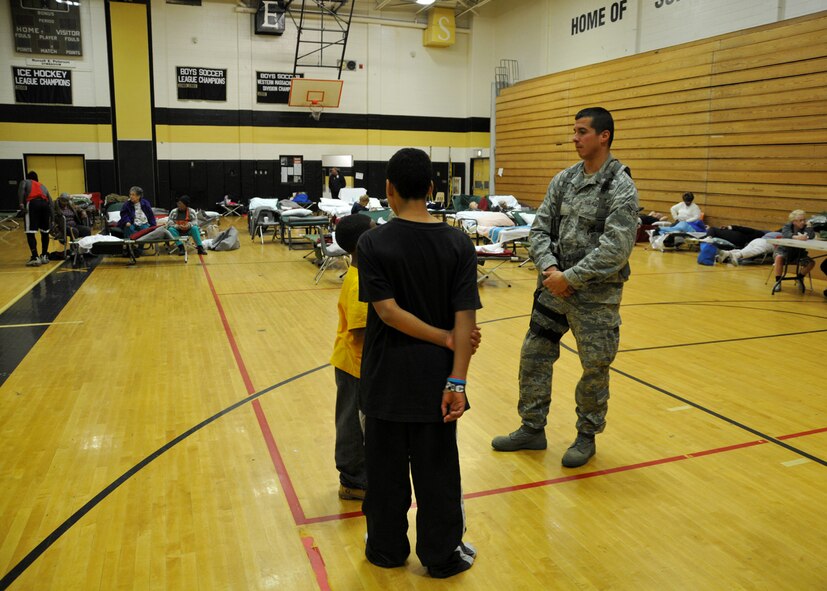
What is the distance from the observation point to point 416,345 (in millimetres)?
2314

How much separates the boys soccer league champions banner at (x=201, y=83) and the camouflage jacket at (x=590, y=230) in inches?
795

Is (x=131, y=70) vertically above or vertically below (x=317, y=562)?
above

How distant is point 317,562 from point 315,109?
837 inches

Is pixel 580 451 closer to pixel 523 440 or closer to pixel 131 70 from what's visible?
pixel 523 440

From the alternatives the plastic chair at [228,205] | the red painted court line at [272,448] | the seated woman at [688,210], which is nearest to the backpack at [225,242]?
the red painted court line at [272,448]

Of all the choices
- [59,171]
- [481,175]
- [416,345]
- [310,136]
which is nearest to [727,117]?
[481,175]

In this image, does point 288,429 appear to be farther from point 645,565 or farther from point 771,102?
point 771,102

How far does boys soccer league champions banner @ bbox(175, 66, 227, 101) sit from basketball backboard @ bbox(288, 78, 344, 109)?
2.26 meters

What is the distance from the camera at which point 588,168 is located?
343cm

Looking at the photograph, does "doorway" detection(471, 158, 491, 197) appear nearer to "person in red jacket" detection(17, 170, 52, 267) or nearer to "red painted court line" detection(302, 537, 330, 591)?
"person in red jacket" detection(17, 170, 52, 267)

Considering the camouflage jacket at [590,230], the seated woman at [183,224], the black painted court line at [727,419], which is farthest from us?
the seated woman at [183,224]

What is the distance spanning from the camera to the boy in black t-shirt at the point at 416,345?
2260 mm

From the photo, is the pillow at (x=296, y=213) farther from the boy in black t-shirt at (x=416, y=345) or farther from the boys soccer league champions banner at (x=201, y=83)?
the boy in black t-shirt at (x=416, y=345)

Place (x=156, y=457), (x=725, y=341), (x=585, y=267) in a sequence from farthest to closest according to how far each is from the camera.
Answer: (x=725, y=341) < (x=156, y=457) < (x=585, y=267)
